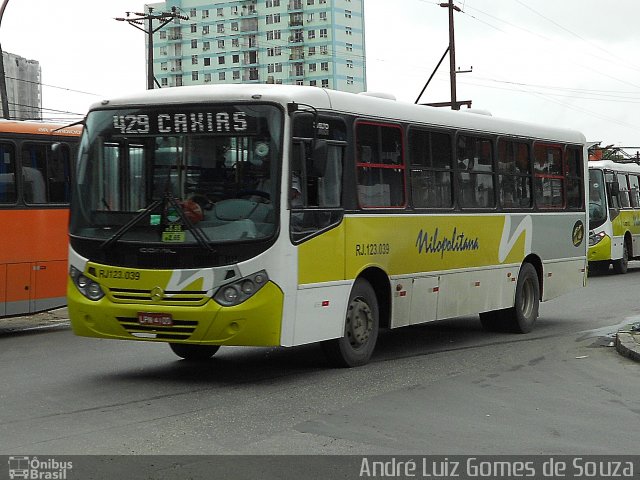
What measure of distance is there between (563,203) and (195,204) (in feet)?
28.1

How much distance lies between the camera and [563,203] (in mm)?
18109

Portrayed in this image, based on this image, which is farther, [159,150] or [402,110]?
[402,110]

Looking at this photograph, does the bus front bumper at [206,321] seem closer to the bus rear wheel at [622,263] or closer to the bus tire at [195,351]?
the bus tire at [195,351]

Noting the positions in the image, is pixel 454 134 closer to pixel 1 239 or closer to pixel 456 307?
pixel 456 307

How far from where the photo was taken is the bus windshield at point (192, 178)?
11.1 meters

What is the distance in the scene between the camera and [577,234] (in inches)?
730

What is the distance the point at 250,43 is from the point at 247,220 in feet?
480

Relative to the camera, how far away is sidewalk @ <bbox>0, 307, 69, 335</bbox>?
724 inches

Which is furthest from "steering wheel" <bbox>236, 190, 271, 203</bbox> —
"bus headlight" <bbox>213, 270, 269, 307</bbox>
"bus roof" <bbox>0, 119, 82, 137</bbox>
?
"bus roof" <bbox>0, 119, 82, 137</bbox>

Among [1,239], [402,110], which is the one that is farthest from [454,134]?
[1,239]

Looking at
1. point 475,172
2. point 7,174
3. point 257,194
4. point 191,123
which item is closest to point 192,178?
point 191,123
